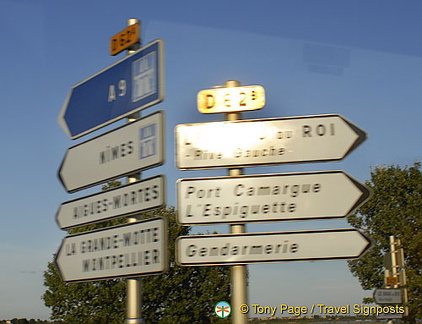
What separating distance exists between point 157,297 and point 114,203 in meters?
41.5

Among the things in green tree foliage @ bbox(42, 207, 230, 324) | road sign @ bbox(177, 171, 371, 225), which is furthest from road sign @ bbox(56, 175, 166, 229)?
green tree foliage @ bbox(42, 207, 230, 324)

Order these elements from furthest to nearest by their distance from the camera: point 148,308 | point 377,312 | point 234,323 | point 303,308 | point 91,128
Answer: point 148,308
point 377,312
point 303,308
point 91,128
point 234,323

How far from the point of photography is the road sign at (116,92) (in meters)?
6.05

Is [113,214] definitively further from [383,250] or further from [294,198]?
[383,250]

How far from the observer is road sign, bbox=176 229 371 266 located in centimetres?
564

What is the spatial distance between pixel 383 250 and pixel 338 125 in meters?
37.5

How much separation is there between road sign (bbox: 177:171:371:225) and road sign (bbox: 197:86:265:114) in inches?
30.5

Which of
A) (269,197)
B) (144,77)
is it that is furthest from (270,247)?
(144,77)

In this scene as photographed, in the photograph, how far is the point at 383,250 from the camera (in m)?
41.3

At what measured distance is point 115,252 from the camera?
599 cm

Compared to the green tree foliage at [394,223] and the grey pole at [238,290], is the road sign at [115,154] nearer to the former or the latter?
the grey pole at [238,290]

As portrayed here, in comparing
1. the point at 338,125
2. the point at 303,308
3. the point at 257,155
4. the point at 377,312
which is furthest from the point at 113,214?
the point at 377,312

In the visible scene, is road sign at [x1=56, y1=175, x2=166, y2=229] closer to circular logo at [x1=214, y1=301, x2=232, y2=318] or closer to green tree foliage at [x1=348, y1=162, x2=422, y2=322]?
circular logo at [x1=214, y1=301, x2=232, y2=318]

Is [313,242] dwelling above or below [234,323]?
above
